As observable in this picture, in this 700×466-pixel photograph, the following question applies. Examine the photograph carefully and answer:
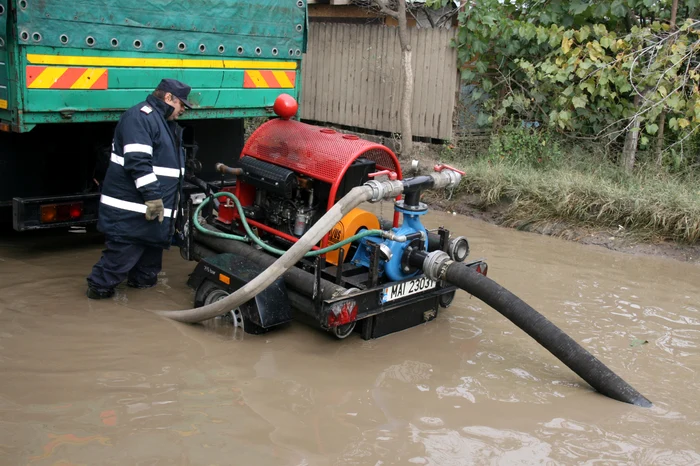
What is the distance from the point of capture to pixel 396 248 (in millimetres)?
4992

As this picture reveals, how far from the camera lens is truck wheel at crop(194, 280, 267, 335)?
5.04 meters

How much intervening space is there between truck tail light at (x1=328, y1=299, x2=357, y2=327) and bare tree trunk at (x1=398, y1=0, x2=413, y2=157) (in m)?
6.25

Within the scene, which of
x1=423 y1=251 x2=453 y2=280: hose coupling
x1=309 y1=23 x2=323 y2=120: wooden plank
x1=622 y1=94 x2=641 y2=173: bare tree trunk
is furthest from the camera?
x1=309 y1=23 x2=323 y2=120: wooden plank

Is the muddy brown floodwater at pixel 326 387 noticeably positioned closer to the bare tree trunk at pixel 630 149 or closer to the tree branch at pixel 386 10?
the bare tree trunk at pixel 630 149

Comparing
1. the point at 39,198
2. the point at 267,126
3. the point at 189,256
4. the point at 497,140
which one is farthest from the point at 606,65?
the point at 39,198

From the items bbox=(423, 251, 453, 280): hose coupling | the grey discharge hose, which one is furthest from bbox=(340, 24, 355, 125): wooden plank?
bbox=(423, 251, 453, 280): hose coupling

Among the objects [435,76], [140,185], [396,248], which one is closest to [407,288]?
A: [396,248]

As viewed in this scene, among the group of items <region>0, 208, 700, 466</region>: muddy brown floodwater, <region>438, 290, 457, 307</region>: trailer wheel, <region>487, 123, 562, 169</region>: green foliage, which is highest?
<region>487, 123, 562, 169</region>: green foliage

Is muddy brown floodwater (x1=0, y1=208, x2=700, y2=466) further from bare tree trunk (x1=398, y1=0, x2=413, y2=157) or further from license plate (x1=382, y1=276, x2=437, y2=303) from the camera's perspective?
bare tree trunk (x1=398, y1=0, x2=413, y2=157)

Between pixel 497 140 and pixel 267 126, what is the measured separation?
16.0 ft

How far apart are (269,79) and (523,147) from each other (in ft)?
13.8

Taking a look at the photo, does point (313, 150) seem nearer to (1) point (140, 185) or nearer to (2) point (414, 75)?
(1) point (140, 185)

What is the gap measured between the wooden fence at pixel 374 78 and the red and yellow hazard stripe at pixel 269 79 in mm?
3790

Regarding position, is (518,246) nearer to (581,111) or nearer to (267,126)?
(581,111)
